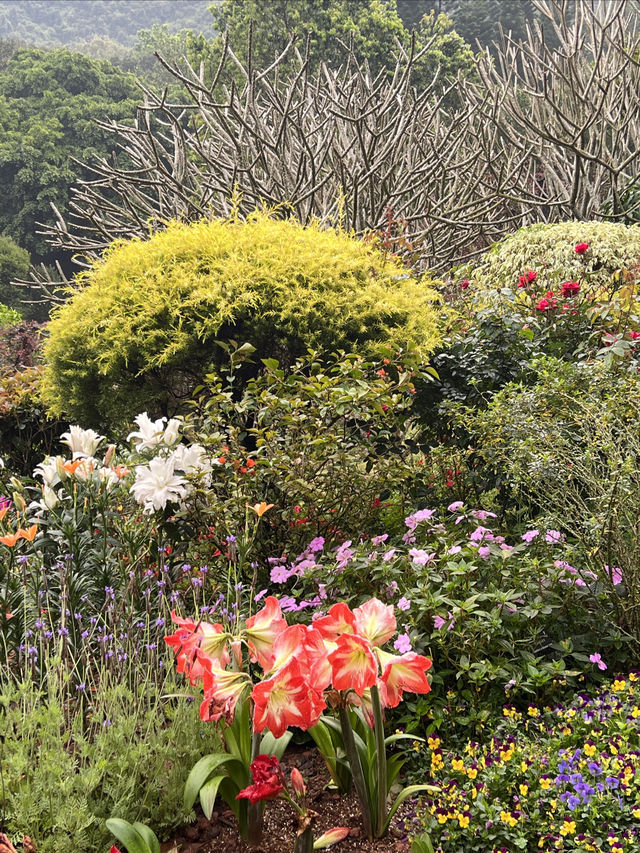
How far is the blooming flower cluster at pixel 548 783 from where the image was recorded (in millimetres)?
1727

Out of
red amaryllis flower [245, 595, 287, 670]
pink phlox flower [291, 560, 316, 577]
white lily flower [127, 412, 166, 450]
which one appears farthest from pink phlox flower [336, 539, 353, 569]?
red amaryllis flower [245, 595, 287, 670]

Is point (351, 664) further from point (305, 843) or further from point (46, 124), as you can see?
point (46, 124)

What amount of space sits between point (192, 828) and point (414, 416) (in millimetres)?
2975

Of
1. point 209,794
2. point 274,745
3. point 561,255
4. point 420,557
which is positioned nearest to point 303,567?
point 420,557

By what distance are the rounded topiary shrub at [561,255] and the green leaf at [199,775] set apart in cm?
554

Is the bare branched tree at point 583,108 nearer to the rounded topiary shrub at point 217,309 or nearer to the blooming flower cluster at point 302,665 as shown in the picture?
the rounded topiary shrub at point 217,309

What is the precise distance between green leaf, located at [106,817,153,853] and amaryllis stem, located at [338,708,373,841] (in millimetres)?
526

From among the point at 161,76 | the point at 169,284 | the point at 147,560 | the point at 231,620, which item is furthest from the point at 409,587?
the point at 161,76

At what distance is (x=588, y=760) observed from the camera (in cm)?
189

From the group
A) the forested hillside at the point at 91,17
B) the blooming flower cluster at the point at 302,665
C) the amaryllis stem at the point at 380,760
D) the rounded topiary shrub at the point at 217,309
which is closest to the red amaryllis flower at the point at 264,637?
Answer: the blooming flower cluster at the point at 302,665

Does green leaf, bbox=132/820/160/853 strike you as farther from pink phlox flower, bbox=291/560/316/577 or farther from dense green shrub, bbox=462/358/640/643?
dense green shrub, bbox=462/358/640/643

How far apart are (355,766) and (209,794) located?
36 cm

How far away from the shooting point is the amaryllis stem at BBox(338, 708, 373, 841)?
1639 millimetres

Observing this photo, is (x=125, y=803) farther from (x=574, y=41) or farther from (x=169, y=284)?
(x=574, y=41)
